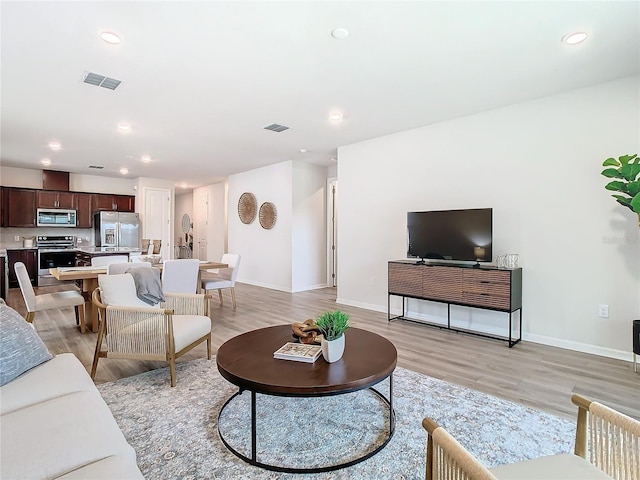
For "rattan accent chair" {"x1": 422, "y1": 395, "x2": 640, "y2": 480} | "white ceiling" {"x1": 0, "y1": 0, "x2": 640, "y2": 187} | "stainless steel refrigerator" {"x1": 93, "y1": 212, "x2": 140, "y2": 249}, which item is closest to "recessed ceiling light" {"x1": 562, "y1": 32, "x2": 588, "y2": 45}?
"white ceiling" {"x1": 0, "y1": 0, "x2": 640, "y2": 187}

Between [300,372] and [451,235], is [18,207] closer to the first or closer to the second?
[300,372]

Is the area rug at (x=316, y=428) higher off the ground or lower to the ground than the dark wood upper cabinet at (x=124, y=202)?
lower

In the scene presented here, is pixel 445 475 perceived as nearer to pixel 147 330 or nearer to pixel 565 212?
pixel 147 330

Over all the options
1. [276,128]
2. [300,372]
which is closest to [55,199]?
[276,128]

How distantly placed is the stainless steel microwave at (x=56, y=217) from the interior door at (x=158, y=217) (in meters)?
1.55

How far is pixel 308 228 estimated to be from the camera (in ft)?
23.2

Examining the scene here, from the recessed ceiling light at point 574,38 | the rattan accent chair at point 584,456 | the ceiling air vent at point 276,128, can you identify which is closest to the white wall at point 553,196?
the recessed ceiling light at point 574,38

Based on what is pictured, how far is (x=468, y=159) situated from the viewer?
13.9ft

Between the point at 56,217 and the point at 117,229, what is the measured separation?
4.30ft

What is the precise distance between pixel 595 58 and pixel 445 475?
3513mm

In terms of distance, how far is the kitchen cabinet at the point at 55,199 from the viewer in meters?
7.70

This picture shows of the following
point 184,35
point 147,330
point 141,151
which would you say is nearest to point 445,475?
point 147,330

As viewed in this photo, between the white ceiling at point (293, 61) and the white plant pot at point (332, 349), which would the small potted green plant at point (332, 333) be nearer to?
the white plant pot at point (332, 349)

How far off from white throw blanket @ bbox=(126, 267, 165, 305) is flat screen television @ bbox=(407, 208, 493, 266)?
310cm
